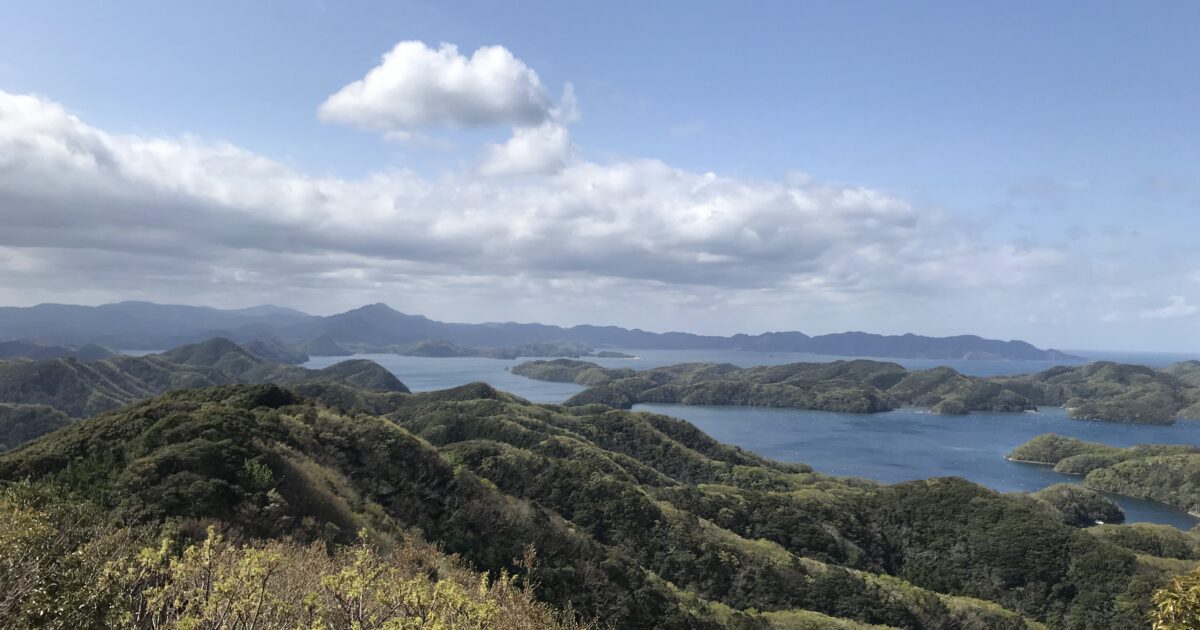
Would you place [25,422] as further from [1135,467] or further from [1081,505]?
[1135,467]

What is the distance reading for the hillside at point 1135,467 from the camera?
146m

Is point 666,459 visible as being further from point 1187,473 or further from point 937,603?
point 1187,473

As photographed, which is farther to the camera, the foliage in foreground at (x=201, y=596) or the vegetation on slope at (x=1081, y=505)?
the vegetation on slope at (x=1081, y=505)

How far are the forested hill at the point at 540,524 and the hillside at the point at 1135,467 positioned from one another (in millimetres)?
72621

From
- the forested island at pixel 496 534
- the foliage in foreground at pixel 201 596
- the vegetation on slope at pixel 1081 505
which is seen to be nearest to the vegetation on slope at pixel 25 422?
the forested island at pixel 496 534

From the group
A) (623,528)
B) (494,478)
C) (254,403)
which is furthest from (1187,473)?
(254,403)

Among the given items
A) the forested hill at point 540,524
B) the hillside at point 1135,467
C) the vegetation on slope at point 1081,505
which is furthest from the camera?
the hillside at point 1135,467

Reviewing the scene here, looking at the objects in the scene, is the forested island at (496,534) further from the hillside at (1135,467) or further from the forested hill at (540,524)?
the hillside at (1135,467)

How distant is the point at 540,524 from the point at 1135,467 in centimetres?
18449

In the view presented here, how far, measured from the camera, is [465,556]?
36250 millimetres

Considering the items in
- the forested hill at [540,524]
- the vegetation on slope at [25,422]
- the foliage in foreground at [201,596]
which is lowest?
the vegetation on slope at [25,422]

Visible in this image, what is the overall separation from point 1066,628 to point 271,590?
82301 mm

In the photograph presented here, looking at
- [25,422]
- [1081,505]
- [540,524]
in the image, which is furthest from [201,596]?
[25,422]

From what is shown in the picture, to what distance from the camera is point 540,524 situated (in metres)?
44.7
